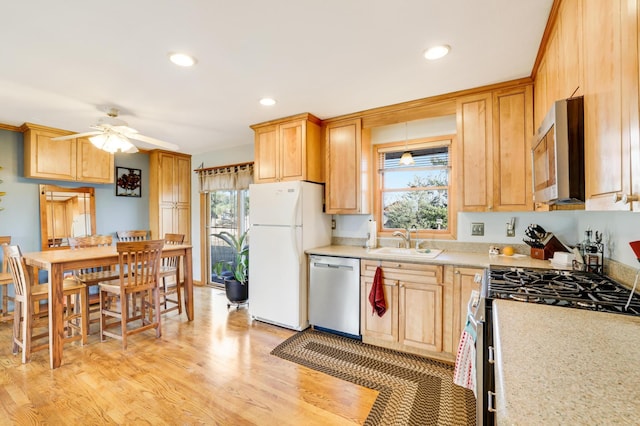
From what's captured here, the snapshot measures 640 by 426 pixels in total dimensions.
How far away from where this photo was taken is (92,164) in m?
4.16

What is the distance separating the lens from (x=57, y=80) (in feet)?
7.88

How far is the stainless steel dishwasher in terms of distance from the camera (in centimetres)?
291

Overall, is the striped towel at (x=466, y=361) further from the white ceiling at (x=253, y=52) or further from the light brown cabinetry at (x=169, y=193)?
the light brown cabinetry at (x=169, y=193)

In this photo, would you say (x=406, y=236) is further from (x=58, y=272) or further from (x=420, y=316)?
(x=58, y=272)

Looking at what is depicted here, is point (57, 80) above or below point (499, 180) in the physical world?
above

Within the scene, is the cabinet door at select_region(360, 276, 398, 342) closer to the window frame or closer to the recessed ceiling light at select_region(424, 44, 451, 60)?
the window frame

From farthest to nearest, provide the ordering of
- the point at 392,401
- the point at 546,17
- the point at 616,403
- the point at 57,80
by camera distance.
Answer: the point at 57,80
the point at 392,401
the point at 546,17
the point at 616,403

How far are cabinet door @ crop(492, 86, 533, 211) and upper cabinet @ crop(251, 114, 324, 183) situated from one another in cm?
177

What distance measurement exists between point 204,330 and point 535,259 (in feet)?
10.8

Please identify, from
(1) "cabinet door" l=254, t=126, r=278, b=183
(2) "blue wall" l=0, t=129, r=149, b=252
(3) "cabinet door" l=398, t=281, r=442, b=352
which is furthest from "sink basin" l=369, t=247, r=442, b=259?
(2) "blue wall" l=0, t=129, r=149, b=252

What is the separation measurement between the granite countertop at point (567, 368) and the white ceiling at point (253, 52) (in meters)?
1.59

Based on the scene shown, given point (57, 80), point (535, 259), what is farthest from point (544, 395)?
point (57, 80)

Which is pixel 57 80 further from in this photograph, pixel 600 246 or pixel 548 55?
pixel 600 246

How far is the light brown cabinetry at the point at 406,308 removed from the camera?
8.29 feet
